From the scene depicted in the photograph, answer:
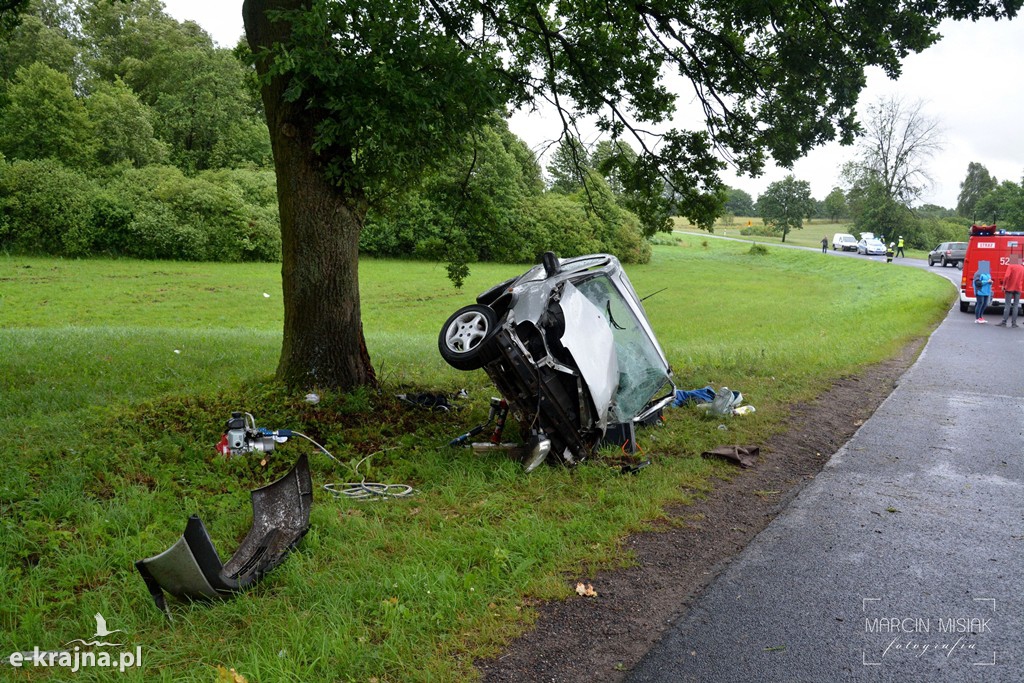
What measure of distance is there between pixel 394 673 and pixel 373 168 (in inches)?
215

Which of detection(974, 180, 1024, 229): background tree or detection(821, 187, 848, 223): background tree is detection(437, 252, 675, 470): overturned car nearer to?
detection(974, 180, 1024, 229): background tree

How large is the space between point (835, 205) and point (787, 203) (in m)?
29.3

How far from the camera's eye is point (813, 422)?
9.20 metres

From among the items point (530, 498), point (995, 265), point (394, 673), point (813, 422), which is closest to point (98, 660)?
point (394, 673)

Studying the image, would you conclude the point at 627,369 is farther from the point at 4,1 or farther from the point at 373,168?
the point at 4,1

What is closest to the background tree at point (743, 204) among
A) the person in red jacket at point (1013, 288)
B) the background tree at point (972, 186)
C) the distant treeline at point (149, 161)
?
the background tree at point (972, 186)

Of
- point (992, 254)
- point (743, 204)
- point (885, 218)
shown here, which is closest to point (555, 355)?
point (992, 254)

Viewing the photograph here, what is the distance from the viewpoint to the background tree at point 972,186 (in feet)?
330

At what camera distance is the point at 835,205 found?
10581 cm

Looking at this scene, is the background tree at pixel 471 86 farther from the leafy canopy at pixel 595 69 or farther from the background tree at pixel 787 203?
the background tree at pixel 787 203

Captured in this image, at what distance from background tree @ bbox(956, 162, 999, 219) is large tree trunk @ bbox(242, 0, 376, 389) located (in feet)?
365

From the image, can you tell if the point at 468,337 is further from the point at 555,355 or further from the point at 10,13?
the point at 10,13

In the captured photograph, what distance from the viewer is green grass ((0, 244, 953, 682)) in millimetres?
3721

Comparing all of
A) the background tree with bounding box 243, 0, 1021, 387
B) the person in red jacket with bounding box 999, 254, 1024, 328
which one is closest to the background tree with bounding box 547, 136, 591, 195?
the background tree with bounding box 243, 0, 1021, 387
